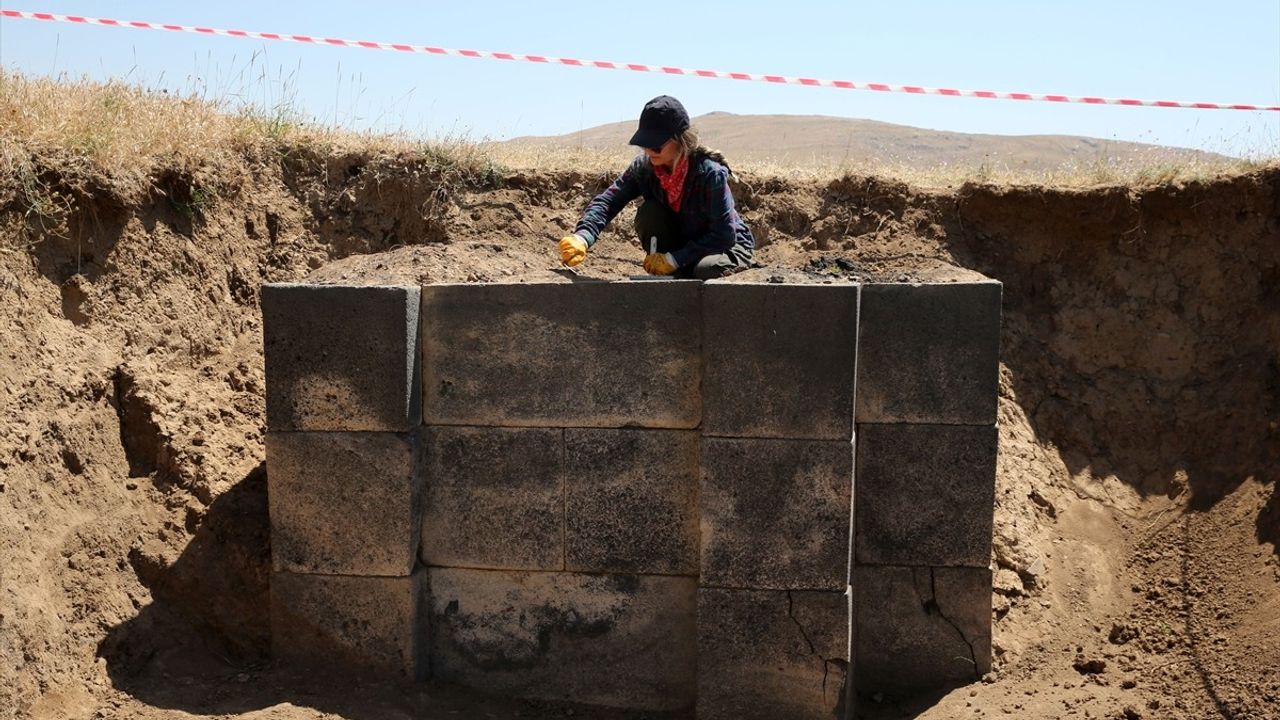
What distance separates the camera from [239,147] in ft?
24.6

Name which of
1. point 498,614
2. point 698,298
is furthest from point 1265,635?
point 498,614

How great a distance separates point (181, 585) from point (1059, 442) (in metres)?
5.24

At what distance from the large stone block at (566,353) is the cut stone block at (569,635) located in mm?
755

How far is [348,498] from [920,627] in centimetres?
266

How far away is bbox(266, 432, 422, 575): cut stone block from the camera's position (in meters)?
5.25

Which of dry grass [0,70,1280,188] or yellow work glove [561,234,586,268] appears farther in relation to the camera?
dry grass [0,70,1280,188]

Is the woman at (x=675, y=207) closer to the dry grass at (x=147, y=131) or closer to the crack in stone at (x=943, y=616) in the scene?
the crack in stone at (x=943, y=616)

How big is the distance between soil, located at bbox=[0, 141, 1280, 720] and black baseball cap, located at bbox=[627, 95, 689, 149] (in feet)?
3.03

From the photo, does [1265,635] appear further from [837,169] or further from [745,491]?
[837,169]

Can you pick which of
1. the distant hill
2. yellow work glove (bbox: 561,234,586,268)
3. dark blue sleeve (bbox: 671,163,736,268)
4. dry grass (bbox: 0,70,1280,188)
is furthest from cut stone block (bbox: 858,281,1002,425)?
the distant hill

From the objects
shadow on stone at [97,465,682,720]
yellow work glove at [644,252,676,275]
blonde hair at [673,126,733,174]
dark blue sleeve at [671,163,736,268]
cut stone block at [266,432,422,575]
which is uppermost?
blonde hair at [673,126,733,174]

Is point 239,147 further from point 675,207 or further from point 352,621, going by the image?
point 352,621

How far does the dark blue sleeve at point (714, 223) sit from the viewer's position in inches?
229

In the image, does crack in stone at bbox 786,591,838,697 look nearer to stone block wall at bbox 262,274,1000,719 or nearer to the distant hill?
stone block wall at bbox 262,274,1000,719
